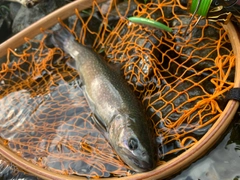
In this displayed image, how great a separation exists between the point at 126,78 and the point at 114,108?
0.51m

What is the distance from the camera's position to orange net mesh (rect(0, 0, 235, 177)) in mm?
2701

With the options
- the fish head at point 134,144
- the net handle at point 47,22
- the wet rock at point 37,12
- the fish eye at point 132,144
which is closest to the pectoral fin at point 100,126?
the fish head at point 134,144

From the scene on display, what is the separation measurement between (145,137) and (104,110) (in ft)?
1.88

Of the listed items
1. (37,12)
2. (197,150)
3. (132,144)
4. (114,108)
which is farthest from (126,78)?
(37,12)

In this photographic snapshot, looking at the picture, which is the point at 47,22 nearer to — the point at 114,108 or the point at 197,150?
the point at 114,108

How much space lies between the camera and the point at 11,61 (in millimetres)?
3779

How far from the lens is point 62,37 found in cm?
370

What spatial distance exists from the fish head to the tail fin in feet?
4.42

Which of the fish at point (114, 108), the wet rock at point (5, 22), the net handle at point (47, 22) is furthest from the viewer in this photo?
the wet rock at point (5, 22)

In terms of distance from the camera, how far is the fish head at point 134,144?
94.0 inches

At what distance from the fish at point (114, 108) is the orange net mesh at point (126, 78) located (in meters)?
0.14

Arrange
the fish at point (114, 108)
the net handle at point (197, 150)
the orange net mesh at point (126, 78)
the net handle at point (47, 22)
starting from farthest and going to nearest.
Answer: the net handle at point (47, 22) < the orange net mesh at point (126, 78) < the fish at point (114, 108) < the net handle at point (197, 150)

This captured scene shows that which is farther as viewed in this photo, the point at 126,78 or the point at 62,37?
the point at 62,37

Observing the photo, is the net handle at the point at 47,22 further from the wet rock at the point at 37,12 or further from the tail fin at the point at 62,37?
the wet rock at the point at 37,12
